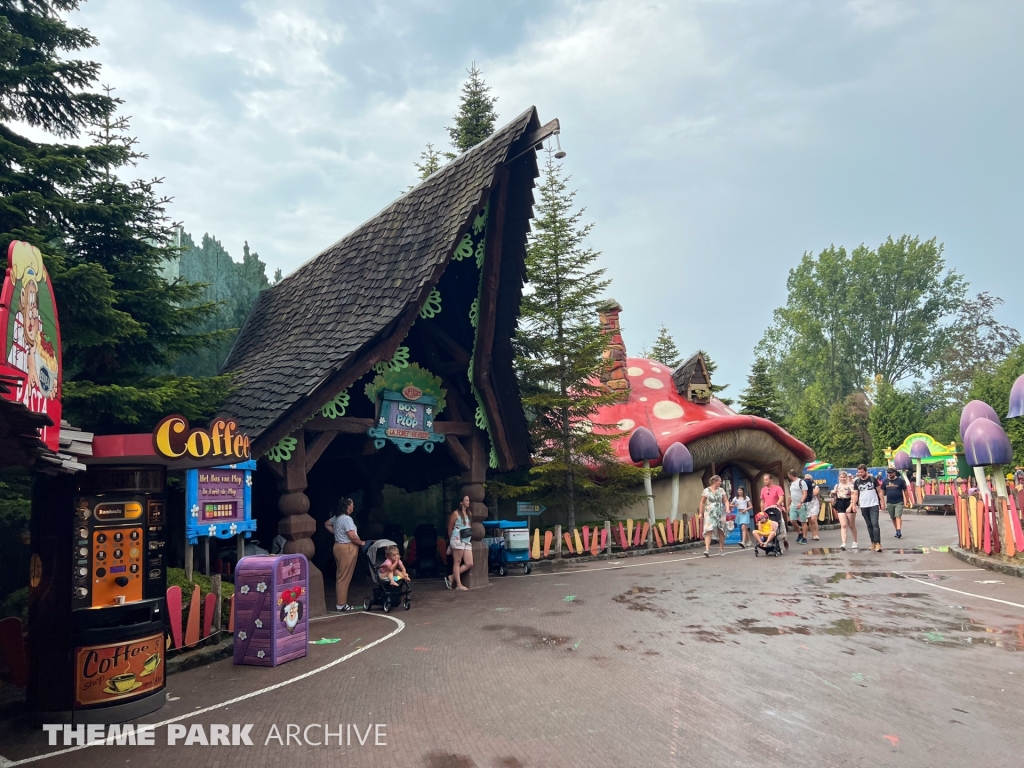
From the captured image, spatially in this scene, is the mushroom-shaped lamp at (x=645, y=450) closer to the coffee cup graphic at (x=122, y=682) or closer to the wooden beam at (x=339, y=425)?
the wooden beam at (x=339, y=425)

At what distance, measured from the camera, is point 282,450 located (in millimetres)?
10516

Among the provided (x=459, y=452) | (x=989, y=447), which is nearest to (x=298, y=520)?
(x=459, y=452)

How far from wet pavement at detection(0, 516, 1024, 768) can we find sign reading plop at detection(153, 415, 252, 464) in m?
2.10

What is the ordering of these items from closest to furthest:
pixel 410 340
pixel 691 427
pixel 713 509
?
pixel 410 340
pixel 713 509
pixel 691 427

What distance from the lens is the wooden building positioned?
10664mm

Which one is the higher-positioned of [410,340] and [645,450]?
[410,340]

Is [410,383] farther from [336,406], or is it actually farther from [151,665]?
[151,665]

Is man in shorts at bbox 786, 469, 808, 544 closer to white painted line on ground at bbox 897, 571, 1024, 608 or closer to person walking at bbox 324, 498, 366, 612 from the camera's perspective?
white painted line on ground at bbox 897, 571, 1024, 608

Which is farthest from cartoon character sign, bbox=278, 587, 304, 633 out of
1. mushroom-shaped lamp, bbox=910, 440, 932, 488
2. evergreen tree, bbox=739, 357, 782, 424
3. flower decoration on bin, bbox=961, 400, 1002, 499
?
mushroom-shaped lamp, bbox=910, 440, 932, 488

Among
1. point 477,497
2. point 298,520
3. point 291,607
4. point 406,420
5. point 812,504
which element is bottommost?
point 291,607

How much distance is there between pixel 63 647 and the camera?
578 cm

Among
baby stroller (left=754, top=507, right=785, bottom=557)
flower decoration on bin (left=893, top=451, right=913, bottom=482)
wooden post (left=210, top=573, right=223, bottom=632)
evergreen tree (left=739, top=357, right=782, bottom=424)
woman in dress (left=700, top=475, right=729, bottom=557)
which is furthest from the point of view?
flower decoration on bin (left=893, top=451, right=913, bottom=482)

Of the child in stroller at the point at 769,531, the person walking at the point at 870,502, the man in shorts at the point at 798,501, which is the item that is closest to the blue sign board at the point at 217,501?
the child in stroller at the point at 769,531

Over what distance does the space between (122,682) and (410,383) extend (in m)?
7.35
